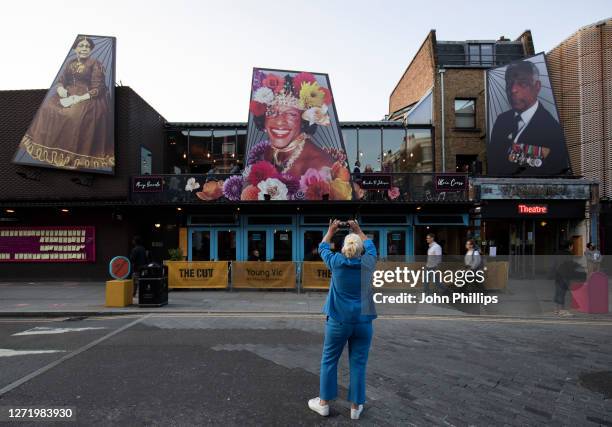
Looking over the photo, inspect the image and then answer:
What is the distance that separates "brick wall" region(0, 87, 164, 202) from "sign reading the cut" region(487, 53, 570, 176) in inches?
673

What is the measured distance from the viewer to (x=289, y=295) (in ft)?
42.1

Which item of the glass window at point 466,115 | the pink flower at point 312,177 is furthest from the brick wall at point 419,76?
the pink flower at point 312,177

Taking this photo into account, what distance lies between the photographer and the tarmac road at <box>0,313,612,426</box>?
409 centimetres

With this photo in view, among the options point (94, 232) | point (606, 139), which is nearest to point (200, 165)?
point (94, 232)

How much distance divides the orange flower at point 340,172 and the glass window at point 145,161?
29.2ft

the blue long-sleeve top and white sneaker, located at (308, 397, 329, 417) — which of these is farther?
white sneaker, located at (308, 397, 329, 417)

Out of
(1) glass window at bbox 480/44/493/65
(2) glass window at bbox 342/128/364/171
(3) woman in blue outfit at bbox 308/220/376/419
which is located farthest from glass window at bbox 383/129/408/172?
(3) woman in blue outfit at bbox 308/220/376/419

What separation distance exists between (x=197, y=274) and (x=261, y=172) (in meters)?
5.52

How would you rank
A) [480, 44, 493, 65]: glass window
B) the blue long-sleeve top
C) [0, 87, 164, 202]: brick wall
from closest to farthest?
the blue long-sleeve top, [0, 87, 164, 202]: brick wall, [480, 44, 493, 65]: glass window

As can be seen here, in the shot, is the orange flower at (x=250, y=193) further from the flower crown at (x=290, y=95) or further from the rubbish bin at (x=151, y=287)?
the rubbish bin at (x=151, y=287)

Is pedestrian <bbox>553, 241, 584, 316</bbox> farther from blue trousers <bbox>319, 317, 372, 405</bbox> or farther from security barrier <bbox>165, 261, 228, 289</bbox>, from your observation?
security barrier <bbox>165, 261, 228, 289</bbox>

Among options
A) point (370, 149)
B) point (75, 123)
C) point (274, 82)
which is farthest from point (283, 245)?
point (75, 123)

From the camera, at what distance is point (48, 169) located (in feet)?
53.1

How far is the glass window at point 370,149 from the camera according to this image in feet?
64.4
